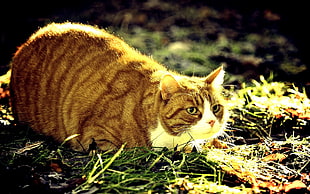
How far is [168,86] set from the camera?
3004mm

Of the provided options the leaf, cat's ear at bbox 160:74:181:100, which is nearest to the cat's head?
cat's ear at bbox 160:74:181:100

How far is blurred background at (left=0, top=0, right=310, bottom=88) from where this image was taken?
20.3 ft

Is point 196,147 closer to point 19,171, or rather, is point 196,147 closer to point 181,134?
point 181,134

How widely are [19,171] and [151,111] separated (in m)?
1.00

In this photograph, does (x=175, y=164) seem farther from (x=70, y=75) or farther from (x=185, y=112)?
(x=70, y=75)

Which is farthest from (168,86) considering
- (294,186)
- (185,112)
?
(294,186)

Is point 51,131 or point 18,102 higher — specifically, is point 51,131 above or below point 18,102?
below

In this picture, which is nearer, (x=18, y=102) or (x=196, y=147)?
(x=196, y=147)

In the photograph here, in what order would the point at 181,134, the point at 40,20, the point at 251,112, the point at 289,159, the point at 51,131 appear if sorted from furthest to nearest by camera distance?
the point at 40,20
the point at 251,112
the point at 51,131
the point at 289,159
the point at 181,134

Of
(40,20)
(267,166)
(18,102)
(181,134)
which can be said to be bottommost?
(267,166)

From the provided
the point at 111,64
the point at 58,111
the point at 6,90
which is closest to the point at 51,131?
the point at 58,111

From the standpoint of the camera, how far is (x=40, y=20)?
22.4ft

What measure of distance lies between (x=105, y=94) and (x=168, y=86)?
56 cm

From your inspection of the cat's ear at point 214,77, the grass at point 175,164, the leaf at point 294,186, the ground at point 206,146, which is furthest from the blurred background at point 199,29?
the leaf at point 294,186
